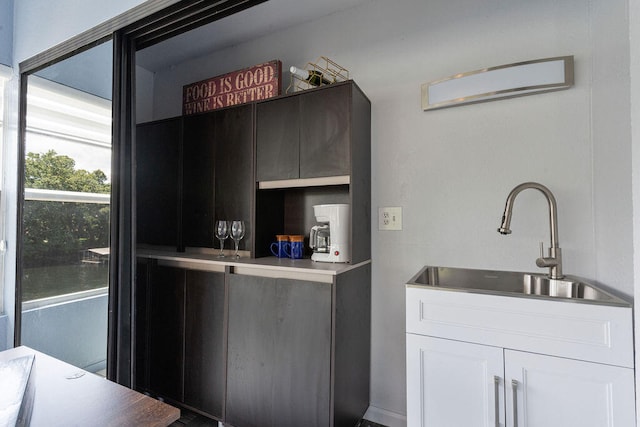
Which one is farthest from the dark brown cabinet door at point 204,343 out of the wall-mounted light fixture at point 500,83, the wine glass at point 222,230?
the wall-mounted light fixture at point 500,83

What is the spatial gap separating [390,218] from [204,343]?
1324mm

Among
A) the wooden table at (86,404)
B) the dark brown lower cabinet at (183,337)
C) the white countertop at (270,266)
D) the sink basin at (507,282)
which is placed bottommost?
the dark brown lower cabinet at (183,337)

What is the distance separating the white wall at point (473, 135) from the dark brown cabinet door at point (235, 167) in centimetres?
67

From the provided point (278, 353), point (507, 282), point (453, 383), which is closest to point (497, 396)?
point (453, 383)

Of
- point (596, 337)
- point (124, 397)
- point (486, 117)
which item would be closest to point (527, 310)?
point (596, 337)

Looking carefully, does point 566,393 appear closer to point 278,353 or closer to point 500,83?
point 278,353

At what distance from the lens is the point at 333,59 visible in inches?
81.7

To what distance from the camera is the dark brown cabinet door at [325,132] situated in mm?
1637

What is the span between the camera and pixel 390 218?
1.86 metres

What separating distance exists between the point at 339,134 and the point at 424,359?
114 cm

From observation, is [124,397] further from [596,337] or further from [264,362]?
[596,337]

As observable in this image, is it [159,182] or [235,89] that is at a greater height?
[235,89]

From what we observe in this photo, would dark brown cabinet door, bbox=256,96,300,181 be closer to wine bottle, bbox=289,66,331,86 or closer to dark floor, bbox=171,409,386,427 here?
wine bottle, bbox=289,66,331,86

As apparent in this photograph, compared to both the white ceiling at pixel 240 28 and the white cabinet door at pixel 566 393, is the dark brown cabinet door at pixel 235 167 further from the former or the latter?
the white cabinet door at pixel 566 393
